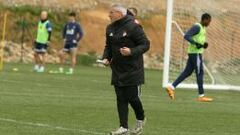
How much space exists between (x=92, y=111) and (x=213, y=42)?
10.4 meters

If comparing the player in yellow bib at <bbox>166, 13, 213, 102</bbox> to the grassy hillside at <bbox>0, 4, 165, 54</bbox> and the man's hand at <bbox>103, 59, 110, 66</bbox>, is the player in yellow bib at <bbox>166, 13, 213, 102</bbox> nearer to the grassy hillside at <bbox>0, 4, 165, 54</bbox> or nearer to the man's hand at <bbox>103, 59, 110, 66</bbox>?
the man's hand at <bbox>103, 59, 110, 66</bbox>

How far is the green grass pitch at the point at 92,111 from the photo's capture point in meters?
13.7

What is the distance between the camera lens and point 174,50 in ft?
87.2

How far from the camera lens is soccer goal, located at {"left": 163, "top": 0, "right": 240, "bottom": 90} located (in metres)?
25.8

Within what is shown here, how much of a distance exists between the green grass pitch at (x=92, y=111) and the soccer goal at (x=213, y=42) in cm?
111

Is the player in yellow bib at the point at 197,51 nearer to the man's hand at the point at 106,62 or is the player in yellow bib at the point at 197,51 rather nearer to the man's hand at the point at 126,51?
the man's hand at the point at 106,62

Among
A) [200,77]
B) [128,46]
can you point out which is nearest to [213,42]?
[200,77]

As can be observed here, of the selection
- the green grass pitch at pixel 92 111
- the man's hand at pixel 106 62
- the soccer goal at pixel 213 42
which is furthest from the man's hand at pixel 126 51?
the soccer goal at pixel 213 42

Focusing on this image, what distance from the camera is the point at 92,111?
16.5m

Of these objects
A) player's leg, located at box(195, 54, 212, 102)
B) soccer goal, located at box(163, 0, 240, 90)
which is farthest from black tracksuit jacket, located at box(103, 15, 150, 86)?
soccer goal, located at box(163, 0, 240, 90)

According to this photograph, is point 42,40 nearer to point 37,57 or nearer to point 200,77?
point 37,57

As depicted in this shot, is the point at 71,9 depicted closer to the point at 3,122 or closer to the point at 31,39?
the point at 31,39

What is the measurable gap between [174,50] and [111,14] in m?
14.0

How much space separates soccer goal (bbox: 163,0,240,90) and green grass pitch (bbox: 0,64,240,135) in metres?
1.11
